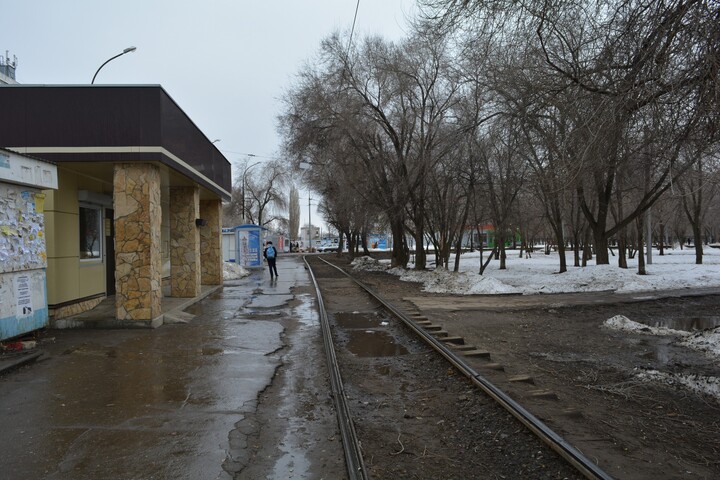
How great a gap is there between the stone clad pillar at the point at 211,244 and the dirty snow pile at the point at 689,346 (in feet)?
43.9

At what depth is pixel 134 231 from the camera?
10.3m

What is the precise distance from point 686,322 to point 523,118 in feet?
21.8

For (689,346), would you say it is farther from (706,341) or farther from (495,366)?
(495,366)

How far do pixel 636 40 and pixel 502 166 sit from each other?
17.6m

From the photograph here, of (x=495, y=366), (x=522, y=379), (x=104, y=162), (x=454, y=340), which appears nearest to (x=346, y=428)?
(x=522, y=379)

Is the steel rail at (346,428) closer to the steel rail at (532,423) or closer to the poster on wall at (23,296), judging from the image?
the steel rail at (532,423)

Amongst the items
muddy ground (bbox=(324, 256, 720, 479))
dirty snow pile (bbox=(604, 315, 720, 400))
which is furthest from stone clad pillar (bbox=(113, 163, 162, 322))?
dirty snow pile (bbox=(604, 315, 720, 400))

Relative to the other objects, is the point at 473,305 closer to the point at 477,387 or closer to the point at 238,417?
the point at 477,387

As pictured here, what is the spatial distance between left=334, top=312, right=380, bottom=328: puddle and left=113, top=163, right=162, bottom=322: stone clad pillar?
13.7 feet

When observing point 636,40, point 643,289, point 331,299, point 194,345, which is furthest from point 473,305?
point 636,40

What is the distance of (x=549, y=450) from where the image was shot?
455cm

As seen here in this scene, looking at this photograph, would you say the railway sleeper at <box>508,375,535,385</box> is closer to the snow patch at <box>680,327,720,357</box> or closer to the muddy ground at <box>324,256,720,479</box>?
the muddy ground at <box>324,256,720,479</box>

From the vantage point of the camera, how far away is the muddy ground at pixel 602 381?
4594 mm

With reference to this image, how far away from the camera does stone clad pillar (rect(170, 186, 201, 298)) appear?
14680mm
